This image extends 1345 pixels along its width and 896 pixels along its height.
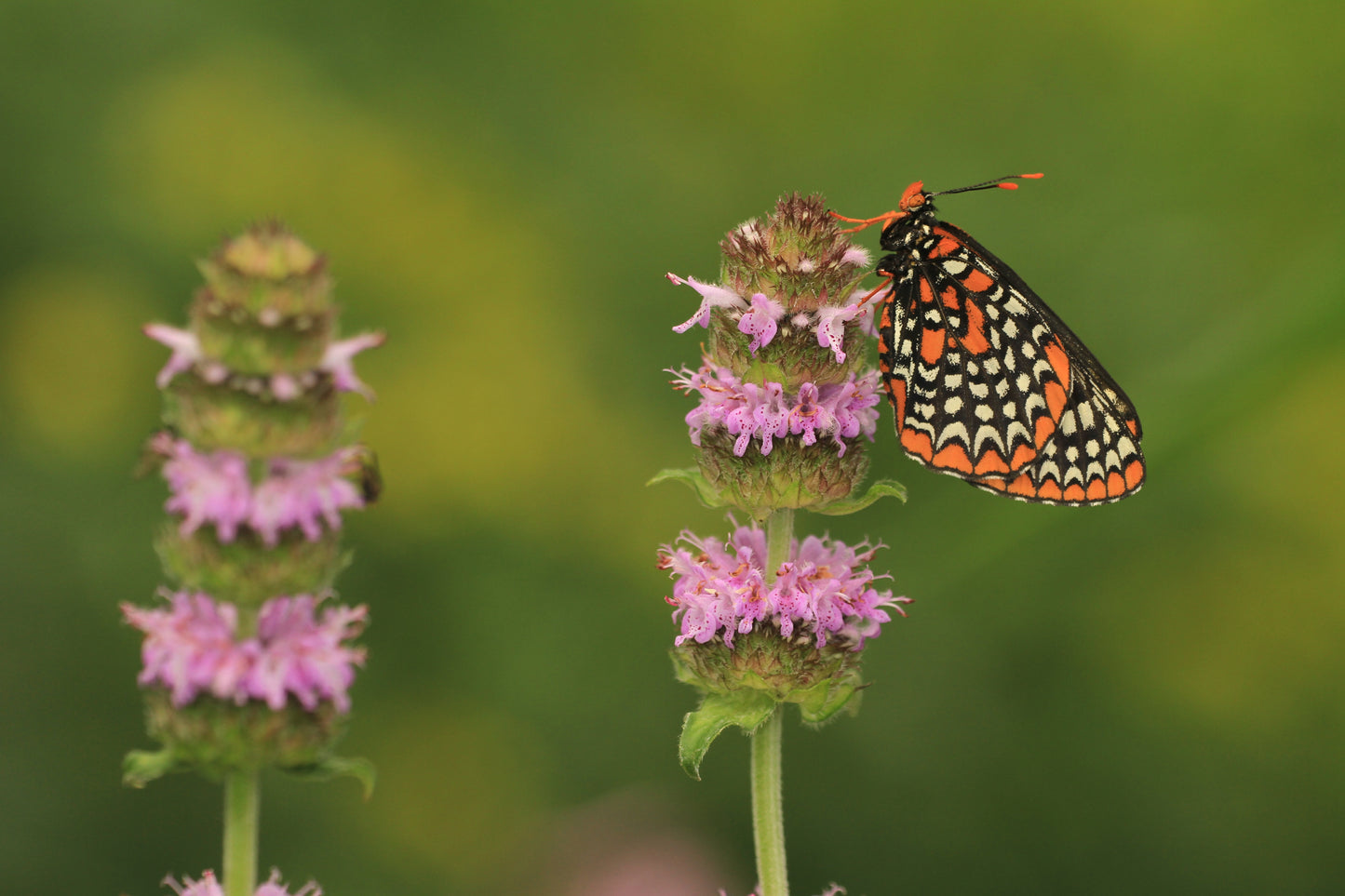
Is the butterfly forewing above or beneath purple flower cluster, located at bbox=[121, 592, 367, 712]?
above

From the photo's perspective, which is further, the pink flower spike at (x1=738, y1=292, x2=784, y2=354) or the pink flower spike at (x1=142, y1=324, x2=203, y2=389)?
the pink flower spike at (x1=738, y1=292, x2=784, y2=354)

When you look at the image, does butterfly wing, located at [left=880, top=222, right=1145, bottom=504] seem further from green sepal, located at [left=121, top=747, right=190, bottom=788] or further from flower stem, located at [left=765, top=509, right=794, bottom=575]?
green sepal, located at [left=121, top=747, right=190, bottom=788]

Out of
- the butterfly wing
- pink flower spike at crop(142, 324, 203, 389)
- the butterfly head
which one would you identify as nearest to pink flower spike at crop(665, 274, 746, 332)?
the butterfly wing

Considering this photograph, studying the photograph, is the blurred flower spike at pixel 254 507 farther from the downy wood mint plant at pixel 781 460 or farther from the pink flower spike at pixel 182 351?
the downy wood mint plant at pixel 781 460

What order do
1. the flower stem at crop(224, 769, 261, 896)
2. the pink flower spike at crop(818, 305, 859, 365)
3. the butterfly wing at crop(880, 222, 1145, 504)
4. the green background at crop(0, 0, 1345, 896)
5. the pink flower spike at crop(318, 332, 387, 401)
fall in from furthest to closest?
the green background at crop(0, 0, 1345, 896), the butterfly wing at crop(880, 222, 1145, 504), the pink flower spike at crop(818, 305, 859, 365), the pink flower spike at crop(318, 332, 387, 401), the flower stem at crop(224, 769, 261, 896)

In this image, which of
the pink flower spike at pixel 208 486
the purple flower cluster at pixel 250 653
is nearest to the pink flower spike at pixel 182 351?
the pink flower spike at pixel 208 486

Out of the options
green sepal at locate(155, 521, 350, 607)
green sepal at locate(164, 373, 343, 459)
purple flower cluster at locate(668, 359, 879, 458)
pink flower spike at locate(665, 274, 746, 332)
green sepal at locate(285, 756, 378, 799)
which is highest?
pink flower spike at locate(665, 274, 746, 332)

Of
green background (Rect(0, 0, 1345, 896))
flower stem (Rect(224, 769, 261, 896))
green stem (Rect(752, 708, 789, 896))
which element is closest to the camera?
flower stem (Rect(224, 769, 261, 896))

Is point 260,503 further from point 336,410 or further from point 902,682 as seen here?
point 902,682
